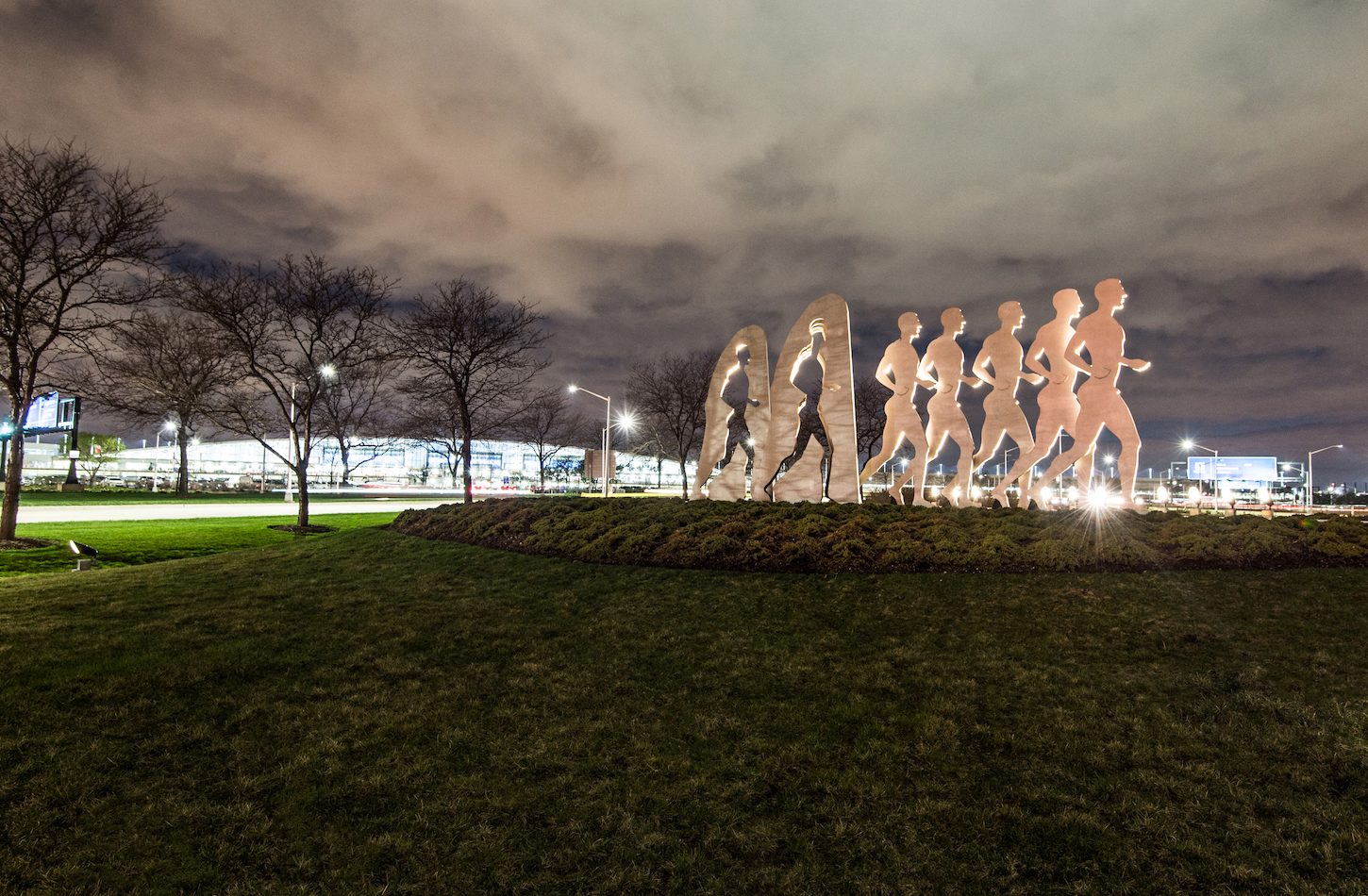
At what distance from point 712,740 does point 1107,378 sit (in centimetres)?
1413

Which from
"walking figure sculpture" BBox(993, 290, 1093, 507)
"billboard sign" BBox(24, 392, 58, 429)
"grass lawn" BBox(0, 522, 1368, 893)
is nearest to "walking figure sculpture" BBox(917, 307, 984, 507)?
"walking figure sculpture" BBox(993, 290, 1093, 507)

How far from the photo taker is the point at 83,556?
547 inches

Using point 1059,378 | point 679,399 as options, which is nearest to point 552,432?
point 679,399

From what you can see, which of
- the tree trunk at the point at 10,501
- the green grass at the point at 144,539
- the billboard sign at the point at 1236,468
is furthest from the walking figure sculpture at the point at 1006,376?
the billboard sign at the point at 1236,468

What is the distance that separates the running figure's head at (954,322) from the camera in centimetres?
1689

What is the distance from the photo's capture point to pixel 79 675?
6578mm

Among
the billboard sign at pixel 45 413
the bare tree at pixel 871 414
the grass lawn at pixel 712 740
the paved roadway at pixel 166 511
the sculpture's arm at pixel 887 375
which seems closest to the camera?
the grass lawn at pixel 712 740

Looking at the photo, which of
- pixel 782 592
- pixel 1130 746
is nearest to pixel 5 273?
pixel 782 592

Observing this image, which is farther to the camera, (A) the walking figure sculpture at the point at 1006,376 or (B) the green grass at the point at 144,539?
(A) the walking figure sculpture at the point at 1006,376

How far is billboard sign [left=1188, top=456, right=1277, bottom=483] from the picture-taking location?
68062 millimetres

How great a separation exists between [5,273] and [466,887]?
21547mm

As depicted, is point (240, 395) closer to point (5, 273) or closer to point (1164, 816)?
point (5, 273)

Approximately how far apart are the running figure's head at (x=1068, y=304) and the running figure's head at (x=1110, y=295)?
2.64 feet

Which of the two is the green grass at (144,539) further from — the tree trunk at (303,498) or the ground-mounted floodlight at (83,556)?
the tree trunk at (303,498)
